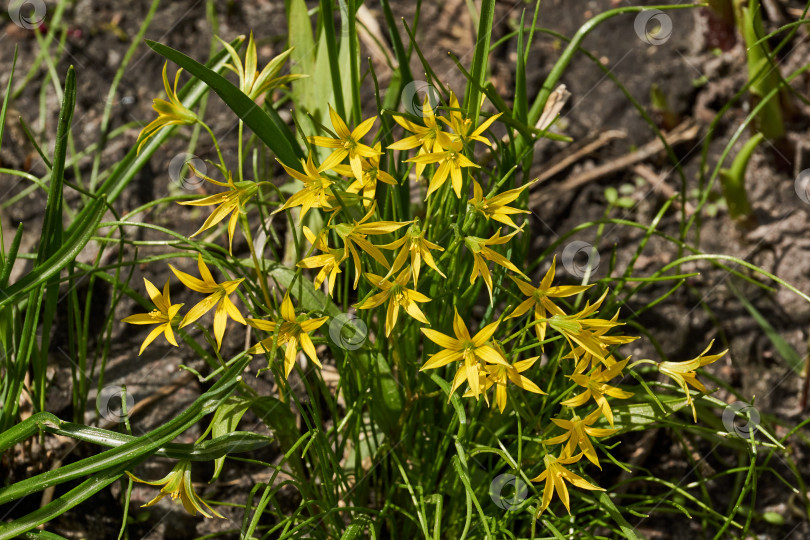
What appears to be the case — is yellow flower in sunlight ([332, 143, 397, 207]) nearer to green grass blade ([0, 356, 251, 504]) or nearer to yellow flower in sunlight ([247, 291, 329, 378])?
yellow flower in sunlight ([247, 291, 329, 378])

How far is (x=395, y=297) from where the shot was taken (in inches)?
47.5

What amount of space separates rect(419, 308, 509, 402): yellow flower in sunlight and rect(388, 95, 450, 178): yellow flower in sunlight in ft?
0.95

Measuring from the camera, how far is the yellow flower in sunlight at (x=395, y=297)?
1.16 meters

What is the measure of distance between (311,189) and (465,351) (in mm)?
362

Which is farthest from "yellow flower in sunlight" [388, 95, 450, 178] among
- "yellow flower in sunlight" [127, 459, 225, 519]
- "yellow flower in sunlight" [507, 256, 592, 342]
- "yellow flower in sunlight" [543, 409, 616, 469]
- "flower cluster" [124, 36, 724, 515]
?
"yellow flower in sunlight" [127, 459, 225, 519]

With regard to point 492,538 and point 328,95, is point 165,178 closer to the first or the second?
point 328,95

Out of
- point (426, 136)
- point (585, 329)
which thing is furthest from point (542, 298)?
point (426, 136)

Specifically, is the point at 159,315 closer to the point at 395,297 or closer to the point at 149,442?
the point at 149,442

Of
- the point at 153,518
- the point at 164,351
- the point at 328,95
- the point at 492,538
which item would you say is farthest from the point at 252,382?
the point at 492,538

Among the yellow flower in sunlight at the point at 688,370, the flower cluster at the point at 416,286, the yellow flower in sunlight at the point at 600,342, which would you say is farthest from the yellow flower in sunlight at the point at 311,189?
the yellow flower in sunlight at the point at 688,370

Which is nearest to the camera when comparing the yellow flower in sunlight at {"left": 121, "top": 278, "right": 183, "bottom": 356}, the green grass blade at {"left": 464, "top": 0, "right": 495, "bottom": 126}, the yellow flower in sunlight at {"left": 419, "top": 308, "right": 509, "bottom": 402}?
the yellow flower in sunlight at {"left": 419, "top": 308, "right": 509, "bottom": 402}

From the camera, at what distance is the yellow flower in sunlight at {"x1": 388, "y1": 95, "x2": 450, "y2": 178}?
1.20 m

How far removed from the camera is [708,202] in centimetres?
241

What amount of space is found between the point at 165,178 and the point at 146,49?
0.60m
